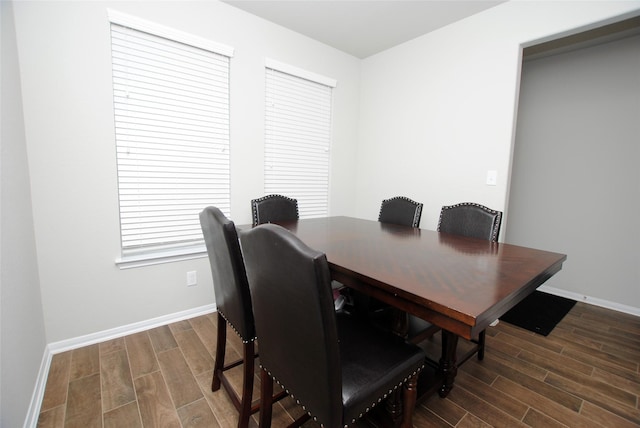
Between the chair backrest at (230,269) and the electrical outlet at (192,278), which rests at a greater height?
the chair backrest at (230,269)

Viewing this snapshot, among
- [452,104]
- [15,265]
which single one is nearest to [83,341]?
[15,265]

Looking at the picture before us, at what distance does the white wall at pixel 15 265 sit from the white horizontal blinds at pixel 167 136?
511 mm

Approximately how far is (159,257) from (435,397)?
2.14 metres

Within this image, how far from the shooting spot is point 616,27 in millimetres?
2402

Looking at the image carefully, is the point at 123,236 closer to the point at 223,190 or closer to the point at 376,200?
the point at 223,190

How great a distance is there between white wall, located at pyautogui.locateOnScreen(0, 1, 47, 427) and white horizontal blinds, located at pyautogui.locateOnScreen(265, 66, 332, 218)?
1.70 meters

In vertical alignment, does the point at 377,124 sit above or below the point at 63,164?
above

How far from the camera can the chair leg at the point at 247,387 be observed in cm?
126

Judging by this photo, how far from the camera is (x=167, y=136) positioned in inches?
87.9

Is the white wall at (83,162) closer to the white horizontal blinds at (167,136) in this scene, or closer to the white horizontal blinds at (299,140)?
the white horizontal blinds at (167,136)

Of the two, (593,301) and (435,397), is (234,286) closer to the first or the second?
(435,397)

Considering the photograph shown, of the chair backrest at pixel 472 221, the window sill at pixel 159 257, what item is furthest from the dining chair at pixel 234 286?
the chair backrest at pixel 472 221

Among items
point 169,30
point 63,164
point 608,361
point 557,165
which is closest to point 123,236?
point 63,164

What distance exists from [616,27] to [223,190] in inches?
145
